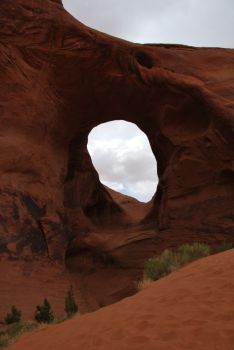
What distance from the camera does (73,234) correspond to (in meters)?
17.8

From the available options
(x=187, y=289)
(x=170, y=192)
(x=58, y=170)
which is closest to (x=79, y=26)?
(x=58, y=170)

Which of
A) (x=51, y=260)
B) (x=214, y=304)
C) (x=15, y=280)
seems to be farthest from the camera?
(x=51, y=260)

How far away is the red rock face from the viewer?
14.7 meters

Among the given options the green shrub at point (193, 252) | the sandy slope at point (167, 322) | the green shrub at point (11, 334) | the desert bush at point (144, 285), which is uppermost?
the sandy slope at point (167, 322)

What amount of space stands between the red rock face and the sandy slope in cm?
879

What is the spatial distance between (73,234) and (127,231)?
2876 mm

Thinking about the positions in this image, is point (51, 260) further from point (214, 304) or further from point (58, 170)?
point (214, 304)

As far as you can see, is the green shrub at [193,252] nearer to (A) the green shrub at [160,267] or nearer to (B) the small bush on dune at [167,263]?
(B) the small bush on dune at [167,263]

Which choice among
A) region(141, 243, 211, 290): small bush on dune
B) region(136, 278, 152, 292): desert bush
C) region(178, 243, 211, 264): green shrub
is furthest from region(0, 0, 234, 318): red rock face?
region(136, 278, 152, 292): desert bush

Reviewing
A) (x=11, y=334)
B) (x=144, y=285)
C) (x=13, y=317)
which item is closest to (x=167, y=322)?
(x=144, y=285)

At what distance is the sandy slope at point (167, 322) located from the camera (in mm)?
3362

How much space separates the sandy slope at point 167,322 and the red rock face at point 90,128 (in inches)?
346

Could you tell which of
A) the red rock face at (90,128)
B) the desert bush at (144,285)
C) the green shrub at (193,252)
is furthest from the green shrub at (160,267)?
the red rock face at (90,128)

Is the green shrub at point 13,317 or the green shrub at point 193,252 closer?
the green shrub at point 13,317
